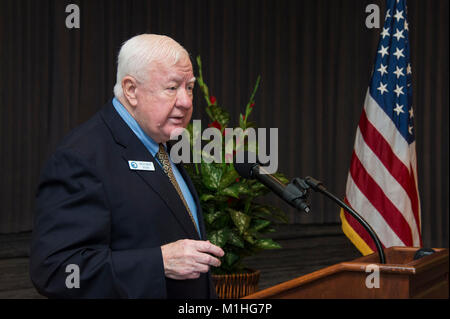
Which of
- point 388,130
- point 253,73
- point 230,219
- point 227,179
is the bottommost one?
point 230,219

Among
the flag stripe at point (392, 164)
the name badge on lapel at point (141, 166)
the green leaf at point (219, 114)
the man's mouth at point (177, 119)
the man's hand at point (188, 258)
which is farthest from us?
the green leaf at point (219, 114)

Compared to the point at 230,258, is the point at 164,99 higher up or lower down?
higher up

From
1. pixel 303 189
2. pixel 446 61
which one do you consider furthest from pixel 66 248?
pixel 446 61

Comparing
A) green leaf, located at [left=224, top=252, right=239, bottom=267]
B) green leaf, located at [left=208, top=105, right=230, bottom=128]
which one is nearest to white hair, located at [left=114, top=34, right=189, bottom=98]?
green leaf, located at [left=224, top=252, right=239, bottom=267]

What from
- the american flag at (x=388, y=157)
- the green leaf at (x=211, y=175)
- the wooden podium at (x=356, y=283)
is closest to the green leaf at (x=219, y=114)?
the green leaf at (x=211, y=175)

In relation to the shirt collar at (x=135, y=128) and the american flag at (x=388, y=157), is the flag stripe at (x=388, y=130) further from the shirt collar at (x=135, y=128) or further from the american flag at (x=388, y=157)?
the shirt collar at (x=135, y=128)

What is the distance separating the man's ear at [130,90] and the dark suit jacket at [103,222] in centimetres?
11

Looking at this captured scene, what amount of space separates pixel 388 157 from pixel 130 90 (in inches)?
108

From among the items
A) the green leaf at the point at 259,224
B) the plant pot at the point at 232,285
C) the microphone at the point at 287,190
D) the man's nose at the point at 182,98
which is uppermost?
the man's nose at the point at 182,98

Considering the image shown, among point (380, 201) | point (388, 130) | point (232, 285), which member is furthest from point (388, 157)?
point (232, 285)

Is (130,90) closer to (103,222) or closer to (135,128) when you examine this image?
(135,128)

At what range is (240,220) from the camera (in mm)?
4031

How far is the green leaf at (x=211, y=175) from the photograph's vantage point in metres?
4.06

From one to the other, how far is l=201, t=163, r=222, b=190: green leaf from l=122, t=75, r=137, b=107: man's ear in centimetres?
245
